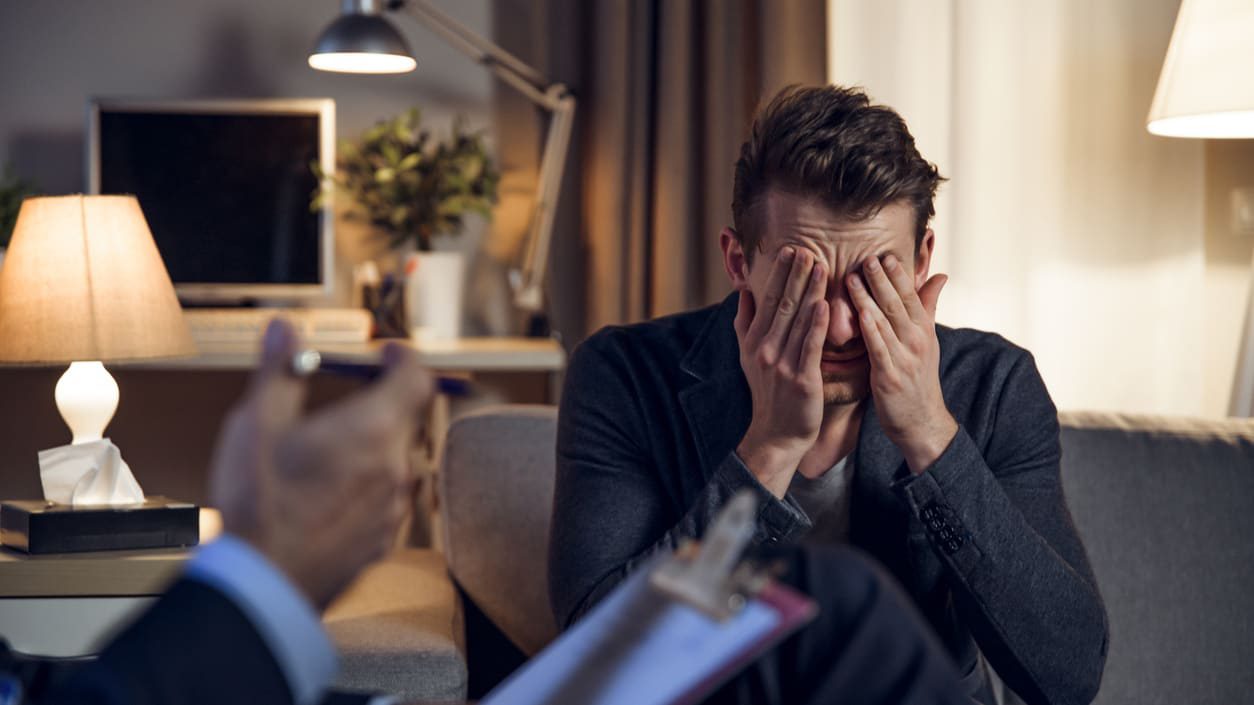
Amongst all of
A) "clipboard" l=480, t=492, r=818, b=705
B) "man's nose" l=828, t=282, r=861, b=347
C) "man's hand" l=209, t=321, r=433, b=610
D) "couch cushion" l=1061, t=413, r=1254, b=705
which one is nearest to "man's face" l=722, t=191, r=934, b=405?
"man's nose" l=828, t=282, r=861, b=347

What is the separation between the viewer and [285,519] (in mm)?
648

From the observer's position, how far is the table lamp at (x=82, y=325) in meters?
1.69

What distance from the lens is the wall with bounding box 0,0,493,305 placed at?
3062 millimetres

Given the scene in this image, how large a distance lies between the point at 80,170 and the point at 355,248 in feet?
2.18

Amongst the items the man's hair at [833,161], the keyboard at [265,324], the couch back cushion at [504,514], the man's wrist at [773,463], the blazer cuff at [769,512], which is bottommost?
the couch back cushion at [504,514]

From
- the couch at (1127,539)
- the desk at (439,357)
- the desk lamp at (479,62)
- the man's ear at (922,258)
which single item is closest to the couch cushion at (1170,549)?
the couch at (1127,539)

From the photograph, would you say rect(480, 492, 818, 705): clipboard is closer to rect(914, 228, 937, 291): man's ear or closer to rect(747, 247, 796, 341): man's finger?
rect(747, 247, 796, 341): man's finger

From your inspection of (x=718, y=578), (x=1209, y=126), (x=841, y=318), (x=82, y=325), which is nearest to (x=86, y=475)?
(x=82, y=325)

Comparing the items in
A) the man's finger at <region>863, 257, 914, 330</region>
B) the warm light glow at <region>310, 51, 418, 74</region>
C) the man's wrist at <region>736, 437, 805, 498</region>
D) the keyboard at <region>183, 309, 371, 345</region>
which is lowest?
the man's wrist at <region>736, 437, 805, 498</region>

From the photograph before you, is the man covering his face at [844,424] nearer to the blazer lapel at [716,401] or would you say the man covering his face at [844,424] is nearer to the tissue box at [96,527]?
the blazer lapel at [716,401]

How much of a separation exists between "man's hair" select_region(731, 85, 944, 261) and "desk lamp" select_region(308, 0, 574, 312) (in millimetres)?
1334

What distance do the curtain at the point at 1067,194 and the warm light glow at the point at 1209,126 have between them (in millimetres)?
401

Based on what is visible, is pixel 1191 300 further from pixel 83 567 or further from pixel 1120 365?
pixel 83 567

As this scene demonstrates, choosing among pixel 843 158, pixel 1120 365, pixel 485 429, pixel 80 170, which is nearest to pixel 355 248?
pixel 80 170
